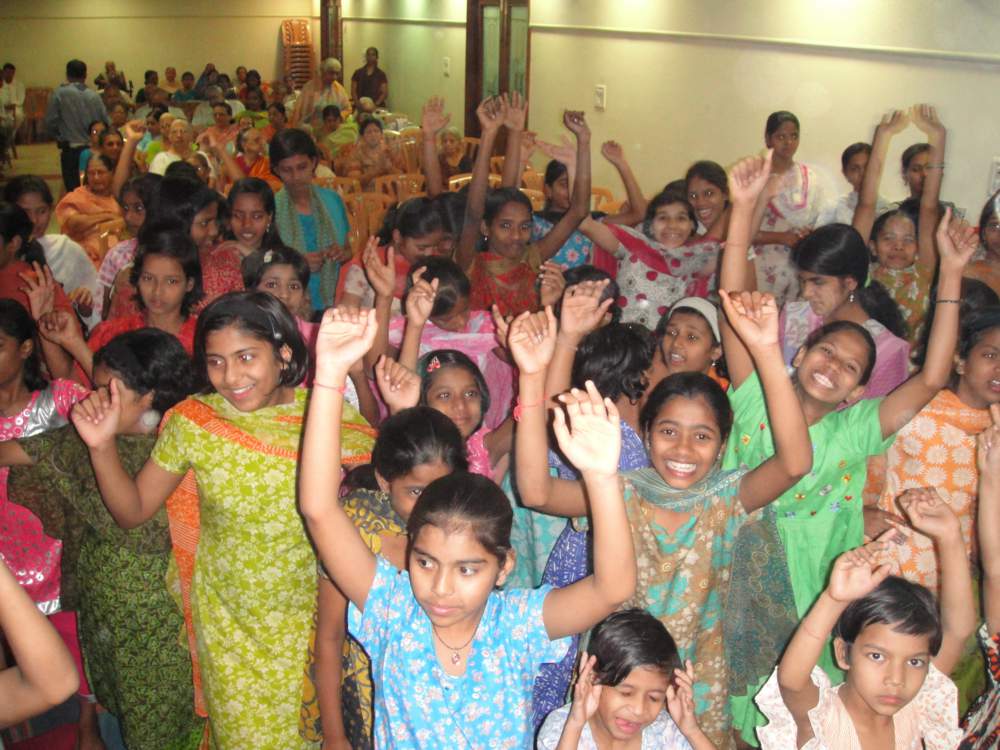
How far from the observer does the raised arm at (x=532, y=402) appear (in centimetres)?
184

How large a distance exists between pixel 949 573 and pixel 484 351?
152 cm

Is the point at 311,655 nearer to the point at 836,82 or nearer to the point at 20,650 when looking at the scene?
the point at 20,650

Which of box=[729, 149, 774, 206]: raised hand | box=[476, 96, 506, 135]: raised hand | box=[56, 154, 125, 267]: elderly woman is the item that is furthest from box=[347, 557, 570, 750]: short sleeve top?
box=[56, 154, 125, 267]: elderly woman

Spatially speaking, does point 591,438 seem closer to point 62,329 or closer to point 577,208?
point 62,329

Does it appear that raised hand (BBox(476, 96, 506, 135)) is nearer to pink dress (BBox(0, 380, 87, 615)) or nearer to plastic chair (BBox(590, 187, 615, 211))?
pink dress (BBox(0, 380, 87, 615))

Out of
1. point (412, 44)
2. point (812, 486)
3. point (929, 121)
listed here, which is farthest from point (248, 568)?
point (412, 44)

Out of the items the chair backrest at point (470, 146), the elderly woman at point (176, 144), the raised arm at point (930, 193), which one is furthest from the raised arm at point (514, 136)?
the chair backrest at point (470, 146)

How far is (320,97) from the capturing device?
37.5 feet

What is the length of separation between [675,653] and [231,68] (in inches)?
650

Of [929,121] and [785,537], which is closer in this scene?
[785,537]

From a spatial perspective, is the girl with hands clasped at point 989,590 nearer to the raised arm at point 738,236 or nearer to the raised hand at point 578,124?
the raised arm at point 738,236

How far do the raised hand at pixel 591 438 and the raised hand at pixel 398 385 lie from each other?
716 millimetres

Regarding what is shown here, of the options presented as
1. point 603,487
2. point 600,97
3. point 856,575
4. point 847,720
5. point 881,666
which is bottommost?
point 847,720

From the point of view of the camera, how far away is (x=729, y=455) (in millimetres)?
2350
